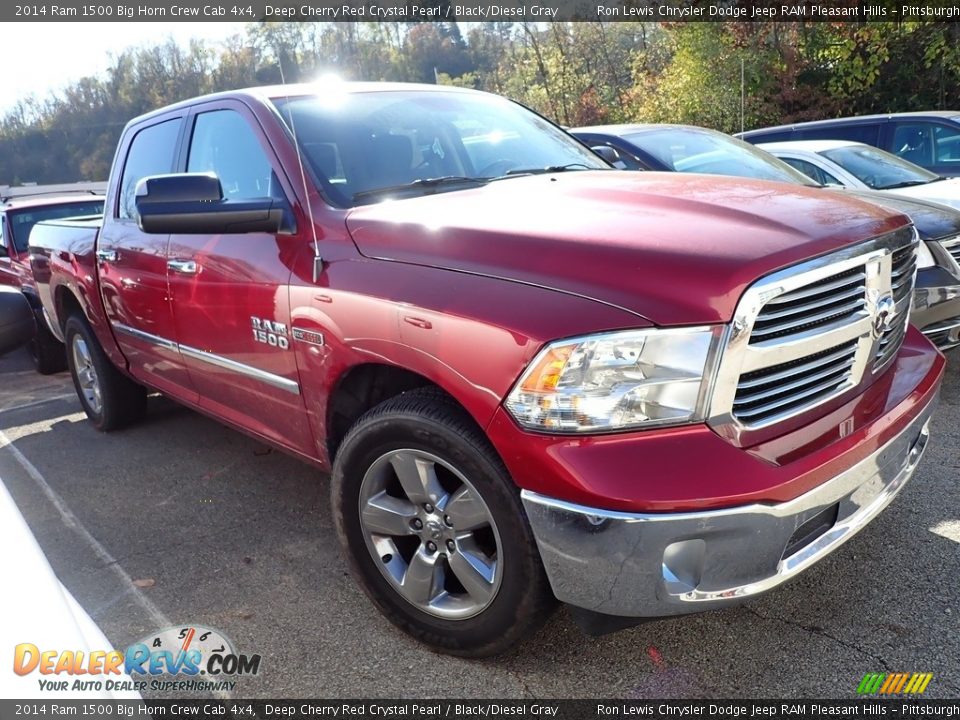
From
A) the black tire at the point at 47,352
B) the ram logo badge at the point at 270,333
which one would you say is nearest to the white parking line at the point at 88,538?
the ram logo badge at the point at 270,333

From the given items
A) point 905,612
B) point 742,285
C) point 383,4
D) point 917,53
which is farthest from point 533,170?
point 383,4

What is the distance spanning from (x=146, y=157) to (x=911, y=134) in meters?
7.38

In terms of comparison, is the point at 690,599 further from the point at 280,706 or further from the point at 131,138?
the point at 131,138

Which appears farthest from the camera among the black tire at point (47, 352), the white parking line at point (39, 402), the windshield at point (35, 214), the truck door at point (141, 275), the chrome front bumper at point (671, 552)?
the windshield at point (35, 214)

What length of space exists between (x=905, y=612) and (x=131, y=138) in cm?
432

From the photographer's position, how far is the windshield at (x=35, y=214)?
8.17 m

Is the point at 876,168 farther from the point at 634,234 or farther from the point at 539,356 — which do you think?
the point at 539,356

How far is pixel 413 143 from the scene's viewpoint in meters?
3.17

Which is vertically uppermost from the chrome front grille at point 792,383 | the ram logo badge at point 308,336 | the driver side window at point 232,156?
the driver side window at point 232,156

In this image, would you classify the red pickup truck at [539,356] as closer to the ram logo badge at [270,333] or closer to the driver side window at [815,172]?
the ram logo badge at [270,333]

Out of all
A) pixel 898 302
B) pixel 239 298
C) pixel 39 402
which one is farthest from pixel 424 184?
pixel 39 402

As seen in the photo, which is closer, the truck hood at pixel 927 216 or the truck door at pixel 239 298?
the truck door at pixel 239 298

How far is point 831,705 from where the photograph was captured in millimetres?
2141

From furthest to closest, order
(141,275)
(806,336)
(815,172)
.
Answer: (815,172) < (141,275) < (806,336)
